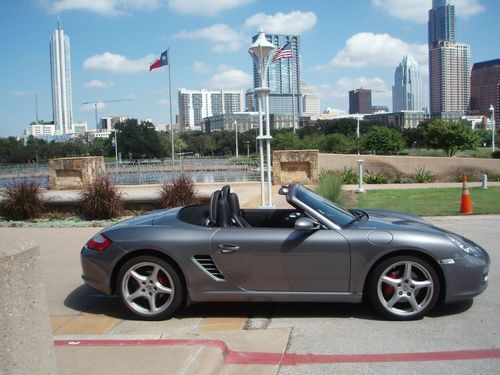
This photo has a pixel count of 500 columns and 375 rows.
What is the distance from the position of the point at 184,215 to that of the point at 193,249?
0.65 m

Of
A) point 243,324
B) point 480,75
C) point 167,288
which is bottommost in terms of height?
point 243,324

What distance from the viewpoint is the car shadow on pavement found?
17.0 feet

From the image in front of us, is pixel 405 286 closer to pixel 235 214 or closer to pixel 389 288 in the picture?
pixel 389 288

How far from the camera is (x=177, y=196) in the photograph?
12289 millimetres

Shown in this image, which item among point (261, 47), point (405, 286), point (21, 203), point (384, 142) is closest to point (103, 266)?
point (405, 286)

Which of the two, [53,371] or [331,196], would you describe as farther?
[331,196]

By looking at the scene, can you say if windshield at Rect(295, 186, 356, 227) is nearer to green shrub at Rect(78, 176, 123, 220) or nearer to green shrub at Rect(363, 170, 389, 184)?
green shrub at Rect(78, 176, 123, 220)

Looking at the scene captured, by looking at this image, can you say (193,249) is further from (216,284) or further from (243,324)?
(243,324)

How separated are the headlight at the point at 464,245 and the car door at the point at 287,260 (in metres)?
1.06

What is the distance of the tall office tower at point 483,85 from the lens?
156 m

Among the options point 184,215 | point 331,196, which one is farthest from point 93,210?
point 184,215

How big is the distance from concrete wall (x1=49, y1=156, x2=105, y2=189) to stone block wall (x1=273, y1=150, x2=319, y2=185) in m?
7.18

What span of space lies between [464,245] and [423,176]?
54.7 feet

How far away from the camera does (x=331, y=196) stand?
12977 millimetres
